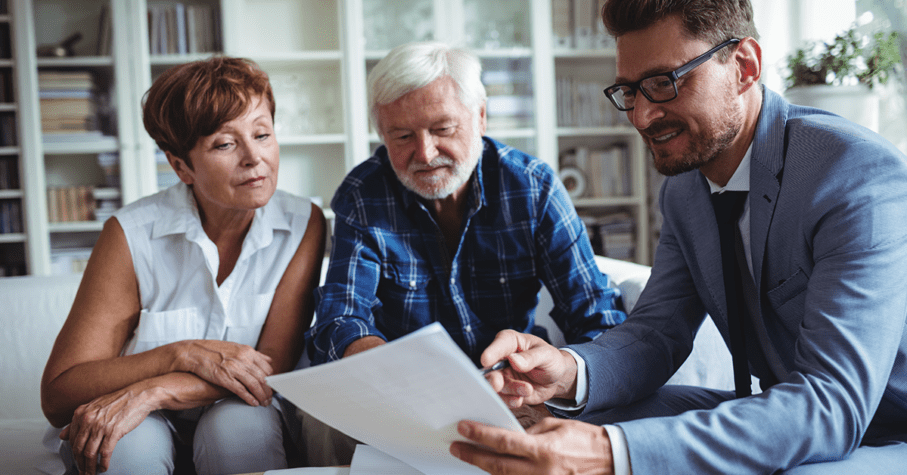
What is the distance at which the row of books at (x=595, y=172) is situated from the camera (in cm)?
343

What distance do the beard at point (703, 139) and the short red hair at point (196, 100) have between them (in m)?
0.82

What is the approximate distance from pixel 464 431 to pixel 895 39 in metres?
1.98

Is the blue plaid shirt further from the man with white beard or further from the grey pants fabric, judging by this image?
the grey pants fabric

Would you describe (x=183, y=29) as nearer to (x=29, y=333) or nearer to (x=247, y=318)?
(x=29, y=333)

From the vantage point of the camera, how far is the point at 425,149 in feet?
4.22

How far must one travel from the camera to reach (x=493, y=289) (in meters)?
1.37

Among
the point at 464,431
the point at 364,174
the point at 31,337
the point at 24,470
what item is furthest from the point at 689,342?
the point at 31,337

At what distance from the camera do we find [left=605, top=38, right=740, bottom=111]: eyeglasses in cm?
91

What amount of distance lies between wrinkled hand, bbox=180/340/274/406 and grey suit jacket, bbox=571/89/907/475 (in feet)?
1.93

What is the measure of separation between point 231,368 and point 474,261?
0.53 meters

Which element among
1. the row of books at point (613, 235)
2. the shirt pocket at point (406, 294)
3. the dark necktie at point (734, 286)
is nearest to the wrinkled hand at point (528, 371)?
the dark necktie at point (734, 286)

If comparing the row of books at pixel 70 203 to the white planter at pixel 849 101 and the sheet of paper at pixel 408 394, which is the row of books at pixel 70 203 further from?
the white planter at pixel 849 101

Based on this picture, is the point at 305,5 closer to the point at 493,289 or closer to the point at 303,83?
the point at 303,83

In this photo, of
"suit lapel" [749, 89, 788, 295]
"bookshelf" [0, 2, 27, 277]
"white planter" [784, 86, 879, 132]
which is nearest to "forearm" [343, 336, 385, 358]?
"suit lapel" [749, 89, 788, 295]
